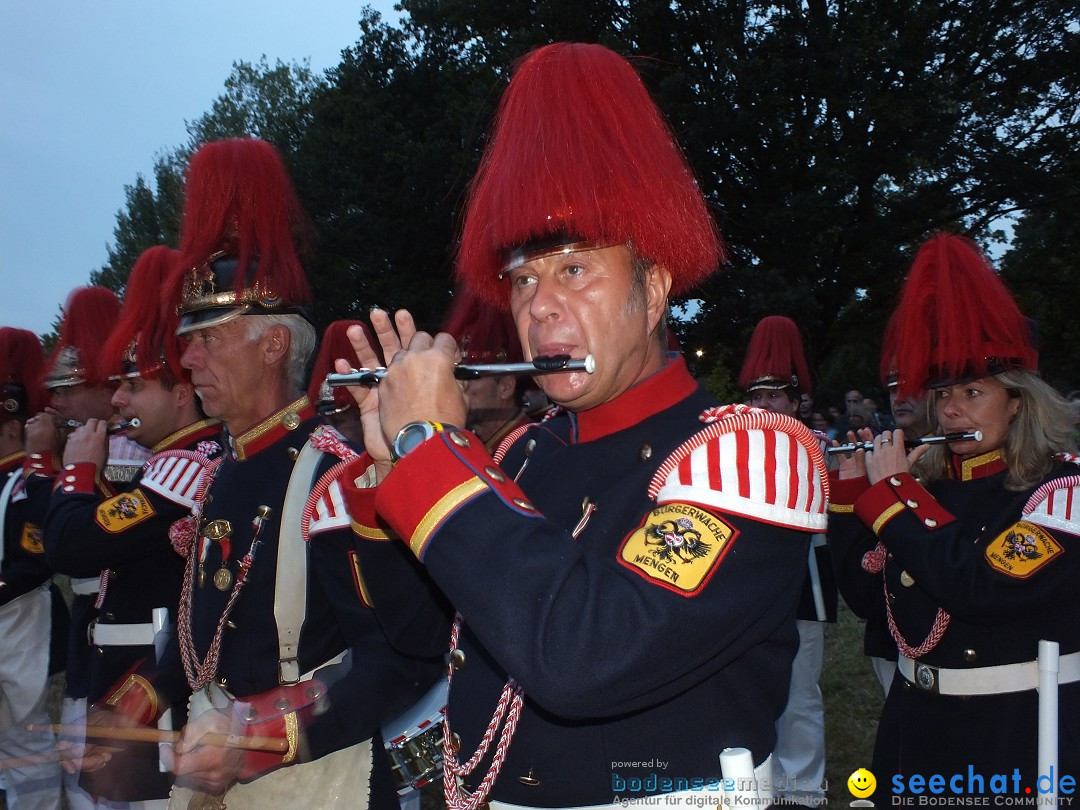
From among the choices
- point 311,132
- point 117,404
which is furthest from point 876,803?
point 311,132

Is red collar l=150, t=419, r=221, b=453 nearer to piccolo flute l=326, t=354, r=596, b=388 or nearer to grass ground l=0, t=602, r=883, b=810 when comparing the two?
piccolo flute l=326, t=354, r=596, b=388

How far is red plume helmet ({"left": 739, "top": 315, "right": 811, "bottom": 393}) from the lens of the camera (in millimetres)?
7109

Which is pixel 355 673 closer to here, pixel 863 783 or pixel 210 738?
pixel 210 738

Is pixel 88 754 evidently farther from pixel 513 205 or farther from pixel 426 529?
pixel 513 205

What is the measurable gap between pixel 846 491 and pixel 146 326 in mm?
3189

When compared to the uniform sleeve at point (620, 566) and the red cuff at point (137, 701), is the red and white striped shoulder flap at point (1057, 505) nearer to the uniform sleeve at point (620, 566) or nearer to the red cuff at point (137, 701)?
the uniform sleeve at point (620, 566)

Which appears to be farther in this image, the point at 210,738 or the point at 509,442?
the point at 509,442

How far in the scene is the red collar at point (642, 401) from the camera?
2070 mm

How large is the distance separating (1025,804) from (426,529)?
8.60ft

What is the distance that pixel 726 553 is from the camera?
5.53 ft

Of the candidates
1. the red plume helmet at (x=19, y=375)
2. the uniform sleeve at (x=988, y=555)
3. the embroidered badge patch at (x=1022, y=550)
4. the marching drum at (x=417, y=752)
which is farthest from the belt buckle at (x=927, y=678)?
the red plume helmet at (x=19, y=375)

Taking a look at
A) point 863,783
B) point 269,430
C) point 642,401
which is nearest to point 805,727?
point 863,783

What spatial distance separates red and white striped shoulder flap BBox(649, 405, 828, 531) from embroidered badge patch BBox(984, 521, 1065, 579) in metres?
1.70

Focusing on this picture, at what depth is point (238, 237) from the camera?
12.0ft
